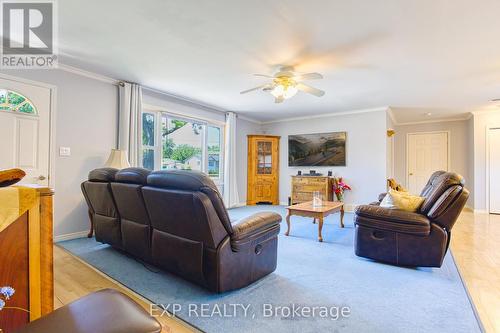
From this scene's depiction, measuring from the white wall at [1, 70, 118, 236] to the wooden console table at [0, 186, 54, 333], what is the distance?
269 centimetres

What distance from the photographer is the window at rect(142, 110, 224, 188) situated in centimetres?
479

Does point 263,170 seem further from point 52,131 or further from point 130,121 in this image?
point 52,131

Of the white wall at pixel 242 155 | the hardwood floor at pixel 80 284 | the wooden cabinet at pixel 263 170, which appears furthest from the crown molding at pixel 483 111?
the hardwood floor at pixel 80 284

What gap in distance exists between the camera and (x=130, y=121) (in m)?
4.13

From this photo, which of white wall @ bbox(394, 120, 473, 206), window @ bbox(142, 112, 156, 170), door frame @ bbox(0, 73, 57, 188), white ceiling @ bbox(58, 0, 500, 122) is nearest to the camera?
white ceiling @ bbox(58, 0, 500, 122)

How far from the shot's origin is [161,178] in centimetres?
204

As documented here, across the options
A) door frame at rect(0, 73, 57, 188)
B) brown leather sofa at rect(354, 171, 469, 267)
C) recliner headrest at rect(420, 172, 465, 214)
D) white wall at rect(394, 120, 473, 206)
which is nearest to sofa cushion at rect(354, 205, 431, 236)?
brown leather sofa at rect(354, 171, 469, 267)

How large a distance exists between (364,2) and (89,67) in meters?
3.48

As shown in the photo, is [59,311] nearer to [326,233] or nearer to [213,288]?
[213,288]

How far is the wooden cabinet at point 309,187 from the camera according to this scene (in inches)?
237

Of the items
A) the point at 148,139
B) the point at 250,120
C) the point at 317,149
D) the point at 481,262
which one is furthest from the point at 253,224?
the point at 250,120

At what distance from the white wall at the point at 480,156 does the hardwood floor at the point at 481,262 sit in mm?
1160

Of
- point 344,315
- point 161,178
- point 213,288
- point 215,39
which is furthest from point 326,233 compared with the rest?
point 215,39

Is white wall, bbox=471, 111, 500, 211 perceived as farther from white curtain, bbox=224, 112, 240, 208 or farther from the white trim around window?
the white trim around window
